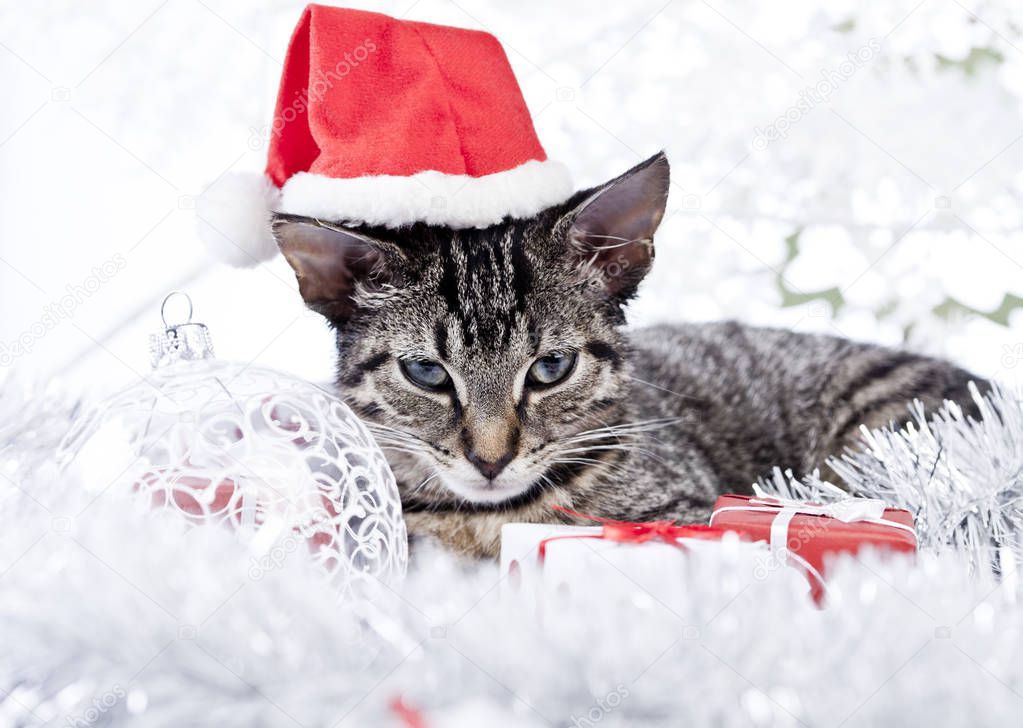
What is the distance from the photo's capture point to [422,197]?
104 centimetres

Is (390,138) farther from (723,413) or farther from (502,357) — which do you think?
(723,413)

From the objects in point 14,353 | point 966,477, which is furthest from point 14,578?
point 14,353

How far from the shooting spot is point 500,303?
110cm

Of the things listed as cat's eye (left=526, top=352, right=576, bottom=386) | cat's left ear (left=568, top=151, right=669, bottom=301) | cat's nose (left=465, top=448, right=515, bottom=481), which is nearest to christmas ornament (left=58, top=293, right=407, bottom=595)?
cat's nose (left=465, top=448, right=515, bottom=481)

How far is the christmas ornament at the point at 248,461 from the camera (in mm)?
759

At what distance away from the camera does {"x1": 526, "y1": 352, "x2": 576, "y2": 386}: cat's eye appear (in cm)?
112

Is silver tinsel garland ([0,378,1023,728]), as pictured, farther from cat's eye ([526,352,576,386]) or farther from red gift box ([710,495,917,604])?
cat's eye ([526,352,576,386])

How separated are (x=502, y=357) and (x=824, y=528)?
42 cm

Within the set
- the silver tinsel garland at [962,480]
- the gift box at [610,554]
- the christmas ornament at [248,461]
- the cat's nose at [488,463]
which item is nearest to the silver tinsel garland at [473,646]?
the gift box at [610,554]

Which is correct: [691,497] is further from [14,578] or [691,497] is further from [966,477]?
[14,578]

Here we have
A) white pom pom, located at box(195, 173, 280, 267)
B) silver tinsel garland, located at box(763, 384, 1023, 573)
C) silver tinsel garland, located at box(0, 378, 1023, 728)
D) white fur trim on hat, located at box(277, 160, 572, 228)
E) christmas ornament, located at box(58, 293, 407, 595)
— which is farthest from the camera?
white pom pom, located at box(195, 173, 280, 267)

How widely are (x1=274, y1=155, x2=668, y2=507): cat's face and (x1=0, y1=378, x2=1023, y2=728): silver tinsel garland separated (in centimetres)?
47

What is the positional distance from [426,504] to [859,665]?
29.7 inches

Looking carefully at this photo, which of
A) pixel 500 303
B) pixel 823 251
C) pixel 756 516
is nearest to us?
pixel 756 516
